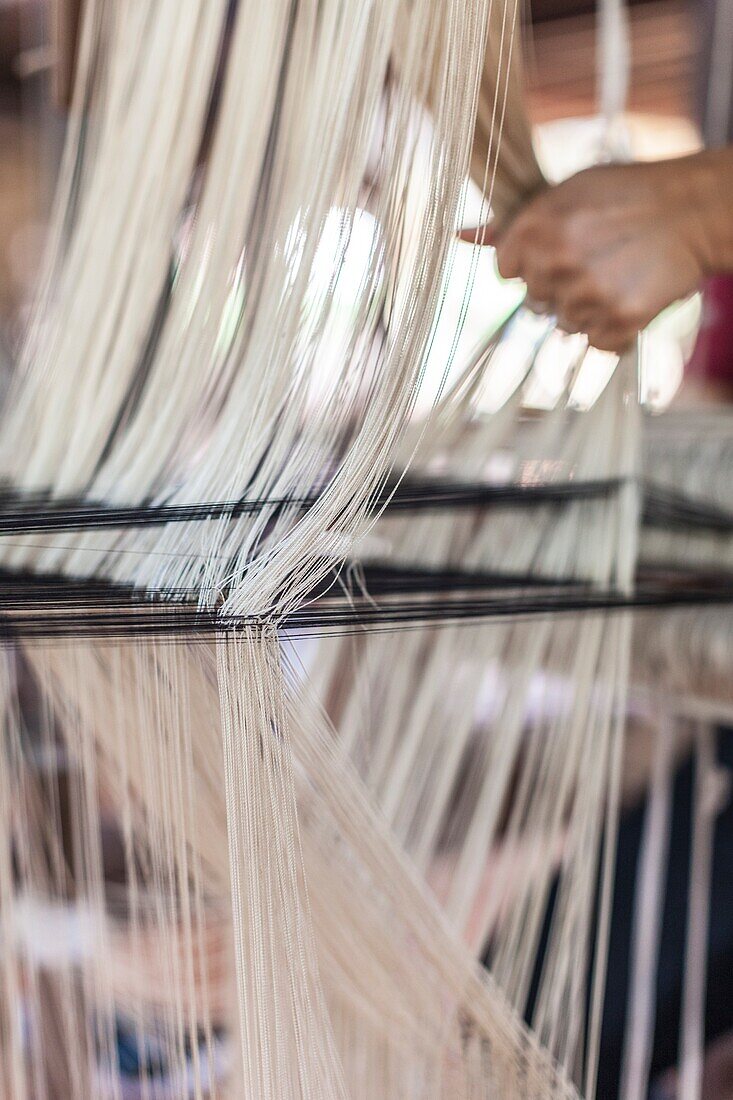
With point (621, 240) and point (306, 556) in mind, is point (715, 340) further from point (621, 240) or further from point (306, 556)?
point (306, 556)

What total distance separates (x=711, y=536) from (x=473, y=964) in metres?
0.31

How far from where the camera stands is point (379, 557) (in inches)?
21.9

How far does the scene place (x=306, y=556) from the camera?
0.24 m

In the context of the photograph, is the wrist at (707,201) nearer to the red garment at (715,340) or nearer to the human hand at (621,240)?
the human hand at (621,240)

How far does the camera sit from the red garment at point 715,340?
921mm

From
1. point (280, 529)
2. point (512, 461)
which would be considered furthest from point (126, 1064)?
point (280, 529)

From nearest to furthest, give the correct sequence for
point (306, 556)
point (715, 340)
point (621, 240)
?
point (306, 556) < point (621, 240) < point (715, 340)

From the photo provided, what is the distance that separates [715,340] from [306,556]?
804 mm

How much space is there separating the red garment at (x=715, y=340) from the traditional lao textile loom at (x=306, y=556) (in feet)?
1.26

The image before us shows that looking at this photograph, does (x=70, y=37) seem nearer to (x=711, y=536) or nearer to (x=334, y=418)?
(x=334, y=418)

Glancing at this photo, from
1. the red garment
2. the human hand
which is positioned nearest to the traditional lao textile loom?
the human hand

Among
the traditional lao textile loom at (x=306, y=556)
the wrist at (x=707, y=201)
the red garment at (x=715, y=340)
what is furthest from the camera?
the red garment at (x=715, y=340)

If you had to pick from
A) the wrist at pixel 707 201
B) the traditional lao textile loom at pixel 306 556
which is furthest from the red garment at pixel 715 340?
the wrist at pixel 707 201

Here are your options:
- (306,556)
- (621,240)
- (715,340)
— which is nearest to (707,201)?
(621,240)
